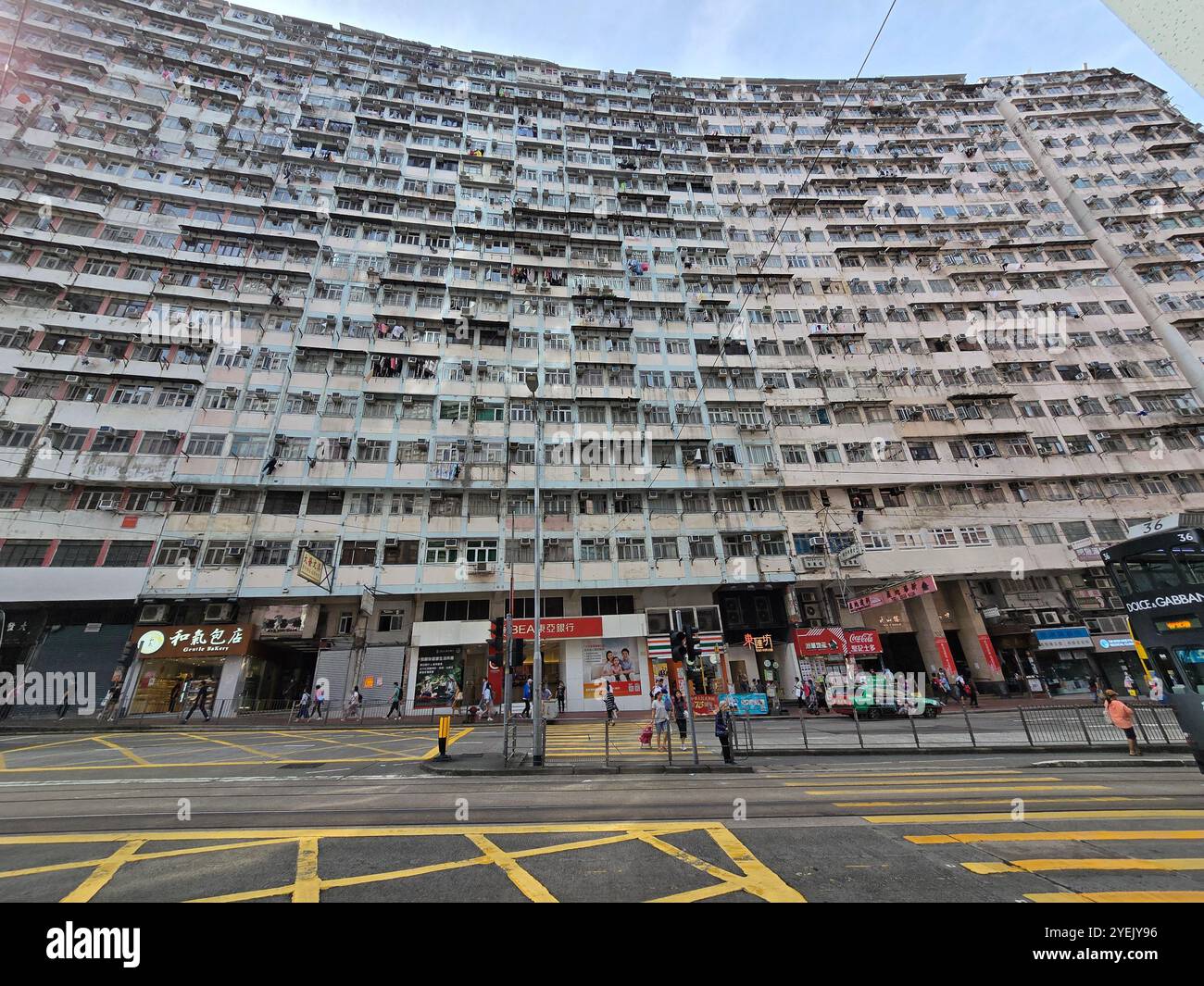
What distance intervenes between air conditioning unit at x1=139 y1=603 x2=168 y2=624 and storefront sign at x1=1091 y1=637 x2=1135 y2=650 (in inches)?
1967

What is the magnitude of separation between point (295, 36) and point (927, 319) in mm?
55689

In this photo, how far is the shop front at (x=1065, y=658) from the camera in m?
26.6

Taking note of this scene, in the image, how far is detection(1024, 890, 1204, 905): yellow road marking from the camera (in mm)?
4180

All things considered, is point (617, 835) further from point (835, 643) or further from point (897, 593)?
point (835, 643)

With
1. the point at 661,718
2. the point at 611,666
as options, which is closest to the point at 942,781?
the point at 661,718

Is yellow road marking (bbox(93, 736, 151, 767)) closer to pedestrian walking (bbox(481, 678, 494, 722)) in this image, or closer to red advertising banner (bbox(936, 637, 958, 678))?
pedestrian walking (bbox(481, 678, 494, 722))

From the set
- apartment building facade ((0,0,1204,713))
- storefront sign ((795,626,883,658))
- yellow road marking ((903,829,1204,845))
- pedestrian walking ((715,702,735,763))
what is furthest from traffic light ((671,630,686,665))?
storefront sign ((795,626,883,658))

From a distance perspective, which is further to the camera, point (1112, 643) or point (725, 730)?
point (1112, 643)

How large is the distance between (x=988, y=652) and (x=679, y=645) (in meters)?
25.7

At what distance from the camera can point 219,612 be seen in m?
23.7

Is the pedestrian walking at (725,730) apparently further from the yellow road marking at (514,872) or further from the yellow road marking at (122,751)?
the yellow road marking at (122,751)

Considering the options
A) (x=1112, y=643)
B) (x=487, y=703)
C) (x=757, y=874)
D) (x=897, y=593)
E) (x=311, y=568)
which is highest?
(x=311, y=568)

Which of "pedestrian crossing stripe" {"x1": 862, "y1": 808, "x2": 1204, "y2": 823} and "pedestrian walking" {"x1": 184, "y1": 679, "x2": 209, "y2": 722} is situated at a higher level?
"pedestrian walking" {"x1": 184, "y1": 679, "x2": 209, "y2": 722}
